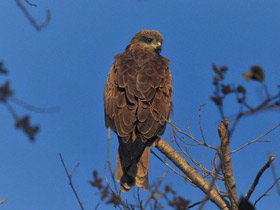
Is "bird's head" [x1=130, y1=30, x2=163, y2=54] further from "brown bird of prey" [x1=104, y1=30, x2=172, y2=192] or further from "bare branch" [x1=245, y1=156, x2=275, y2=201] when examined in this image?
"bare branch" [x1=245, y1=156, x2=275, y2=201]

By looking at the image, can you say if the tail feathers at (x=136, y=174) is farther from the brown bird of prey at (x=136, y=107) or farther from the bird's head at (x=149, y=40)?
the bird's head at (x=149, y=40)

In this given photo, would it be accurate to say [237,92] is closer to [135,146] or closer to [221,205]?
[221,205]

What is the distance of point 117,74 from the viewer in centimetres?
669

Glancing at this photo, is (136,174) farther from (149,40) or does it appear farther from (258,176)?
(149,40)

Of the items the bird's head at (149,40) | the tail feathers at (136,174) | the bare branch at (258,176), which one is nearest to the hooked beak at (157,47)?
the bird's head at (149,40)

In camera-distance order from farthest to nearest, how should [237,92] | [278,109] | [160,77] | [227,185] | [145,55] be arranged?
[145,55], [160,77], [227,185], [237,92], [278,109]

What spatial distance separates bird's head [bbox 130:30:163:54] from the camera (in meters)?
8.13

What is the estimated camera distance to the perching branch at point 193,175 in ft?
16.0

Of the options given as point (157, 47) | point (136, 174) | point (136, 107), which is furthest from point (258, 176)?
point (157, 47)

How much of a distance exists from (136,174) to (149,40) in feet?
10.3

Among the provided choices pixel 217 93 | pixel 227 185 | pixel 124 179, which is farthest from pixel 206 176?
pixel 217 93

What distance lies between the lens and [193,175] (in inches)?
202

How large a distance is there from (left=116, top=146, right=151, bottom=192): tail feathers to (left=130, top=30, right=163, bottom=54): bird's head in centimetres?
259

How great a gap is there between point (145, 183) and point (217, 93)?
3.30 meters
